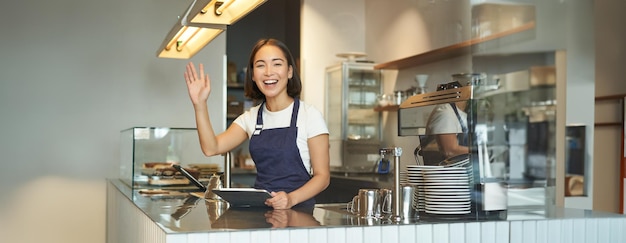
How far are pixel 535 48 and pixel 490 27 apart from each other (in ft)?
0.51

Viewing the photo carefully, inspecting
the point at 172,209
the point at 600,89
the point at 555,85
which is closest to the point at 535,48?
the point at 555,85

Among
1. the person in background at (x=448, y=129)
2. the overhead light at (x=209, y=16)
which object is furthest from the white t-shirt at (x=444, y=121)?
the overhead light at (x=209, y=16)

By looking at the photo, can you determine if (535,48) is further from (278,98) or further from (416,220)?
(278,98)

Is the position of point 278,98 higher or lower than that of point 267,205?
higher

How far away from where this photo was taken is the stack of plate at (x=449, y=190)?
8.04 ft

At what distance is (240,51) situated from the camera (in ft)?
24.3

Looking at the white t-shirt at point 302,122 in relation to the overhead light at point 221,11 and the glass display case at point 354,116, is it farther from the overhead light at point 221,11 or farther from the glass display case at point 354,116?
the glass display case at point 354,116

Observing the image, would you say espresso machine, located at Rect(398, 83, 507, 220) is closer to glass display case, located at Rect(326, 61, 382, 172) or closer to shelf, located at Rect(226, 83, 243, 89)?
glass display case, located at Rect(326, 61, 382, 172)

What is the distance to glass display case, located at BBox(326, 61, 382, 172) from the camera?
5.88m

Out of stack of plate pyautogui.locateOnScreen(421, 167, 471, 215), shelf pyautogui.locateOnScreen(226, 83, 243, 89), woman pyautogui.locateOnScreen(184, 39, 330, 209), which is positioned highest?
shelf pyautogui.locateOnScreen(226, 83, 243, 89)

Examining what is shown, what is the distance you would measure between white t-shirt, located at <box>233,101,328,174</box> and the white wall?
2.84m

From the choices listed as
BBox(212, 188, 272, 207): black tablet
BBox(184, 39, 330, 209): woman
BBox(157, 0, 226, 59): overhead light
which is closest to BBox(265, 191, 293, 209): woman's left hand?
BBox(212, 188, 272, 207): black tablet

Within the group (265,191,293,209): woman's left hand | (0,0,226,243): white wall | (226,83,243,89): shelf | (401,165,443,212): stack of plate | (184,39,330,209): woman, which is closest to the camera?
(401,165,443,212): stack of plate

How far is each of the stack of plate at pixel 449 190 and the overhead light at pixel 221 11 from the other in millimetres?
1094
